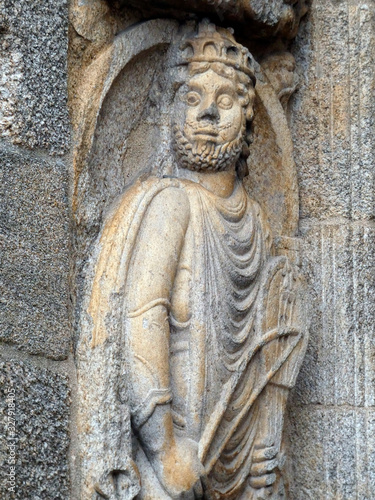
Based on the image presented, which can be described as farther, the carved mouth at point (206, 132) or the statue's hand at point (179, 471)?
the carved mouth at point (206, 132)

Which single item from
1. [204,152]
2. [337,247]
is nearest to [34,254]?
[204,152]

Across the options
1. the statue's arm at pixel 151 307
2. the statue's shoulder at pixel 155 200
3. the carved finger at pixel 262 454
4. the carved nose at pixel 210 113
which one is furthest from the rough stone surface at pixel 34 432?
the carved nose at pixel 210 113

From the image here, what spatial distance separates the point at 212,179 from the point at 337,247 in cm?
64

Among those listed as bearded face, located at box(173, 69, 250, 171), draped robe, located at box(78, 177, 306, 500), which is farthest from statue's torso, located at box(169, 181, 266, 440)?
bearded face, located at box(173, 69, 250, 171)

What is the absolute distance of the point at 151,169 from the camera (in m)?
3.55

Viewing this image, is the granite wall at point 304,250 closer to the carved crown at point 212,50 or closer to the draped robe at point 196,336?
the draped robe at point 196,336

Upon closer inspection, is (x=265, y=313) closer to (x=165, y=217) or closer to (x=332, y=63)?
(x=165, y=217)

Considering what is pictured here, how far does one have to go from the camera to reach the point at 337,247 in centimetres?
388

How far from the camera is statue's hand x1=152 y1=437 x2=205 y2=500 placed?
3.12 m

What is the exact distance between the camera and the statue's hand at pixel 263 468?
3.51 meters

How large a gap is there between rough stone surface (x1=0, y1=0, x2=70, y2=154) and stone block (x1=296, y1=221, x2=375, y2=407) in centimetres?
123

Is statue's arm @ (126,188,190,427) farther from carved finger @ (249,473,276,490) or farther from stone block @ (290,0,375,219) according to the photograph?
stone block @ (290,0,375,219)

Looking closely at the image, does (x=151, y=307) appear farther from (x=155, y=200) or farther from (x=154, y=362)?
(x=155, y=200)

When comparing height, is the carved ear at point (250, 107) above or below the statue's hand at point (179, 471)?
above
